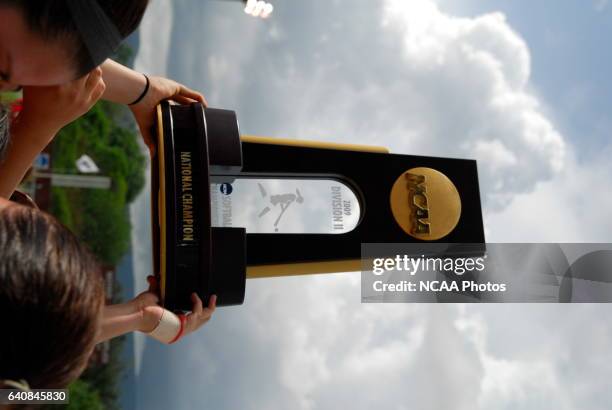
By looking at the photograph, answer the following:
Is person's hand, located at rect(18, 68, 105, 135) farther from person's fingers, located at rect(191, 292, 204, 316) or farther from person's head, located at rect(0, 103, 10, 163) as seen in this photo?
person's fingers, located at rect(191, 292, 204, 316)

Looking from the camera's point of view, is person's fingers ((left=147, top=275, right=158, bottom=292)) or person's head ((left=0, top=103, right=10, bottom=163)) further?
person's fingers ((left=147, top=275, right=158, bottom=292))

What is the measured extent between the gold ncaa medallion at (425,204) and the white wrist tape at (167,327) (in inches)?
51.5

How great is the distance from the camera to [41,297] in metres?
0.65

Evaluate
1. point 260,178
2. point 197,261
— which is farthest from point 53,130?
point 260,178

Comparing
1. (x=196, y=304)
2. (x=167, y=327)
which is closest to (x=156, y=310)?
(x=167, y=327)

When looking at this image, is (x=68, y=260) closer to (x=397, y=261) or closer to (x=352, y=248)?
(x=352, y=248)

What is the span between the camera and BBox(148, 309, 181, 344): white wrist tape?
2.14 meters

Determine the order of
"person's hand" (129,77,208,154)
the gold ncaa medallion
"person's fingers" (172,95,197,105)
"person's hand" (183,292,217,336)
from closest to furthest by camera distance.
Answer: "person's hand" (183,292,217,336)
"person's hand" (129,77,208,154)
"person's fingers" (172,95,197,105)
the gold ncaa medallion

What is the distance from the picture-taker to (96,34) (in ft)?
2.64

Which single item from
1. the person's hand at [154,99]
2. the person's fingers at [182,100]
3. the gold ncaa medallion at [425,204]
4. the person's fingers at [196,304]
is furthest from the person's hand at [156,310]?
the gold ncaa medallion at [425,204]

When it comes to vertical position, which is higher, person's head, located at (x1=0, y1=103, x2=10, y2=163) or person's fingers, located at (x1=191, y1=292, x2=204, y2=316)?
person's head, located at (x1=0, y1=103, x2=10, y2=163)

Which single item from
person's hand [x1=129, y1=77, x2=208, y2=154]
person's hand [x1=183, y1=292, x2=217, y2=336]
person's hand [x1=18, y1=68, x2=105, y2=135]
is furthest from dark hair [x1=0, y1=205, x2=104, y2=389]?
person's hand [x1=129, y1=77, x2=208, y2=154]

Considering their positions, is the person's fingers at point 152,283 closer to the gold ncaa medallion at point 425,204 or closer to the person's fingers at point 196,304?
the person's fingers at point 196,304

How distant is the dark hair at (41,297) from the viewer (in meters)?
0.64
